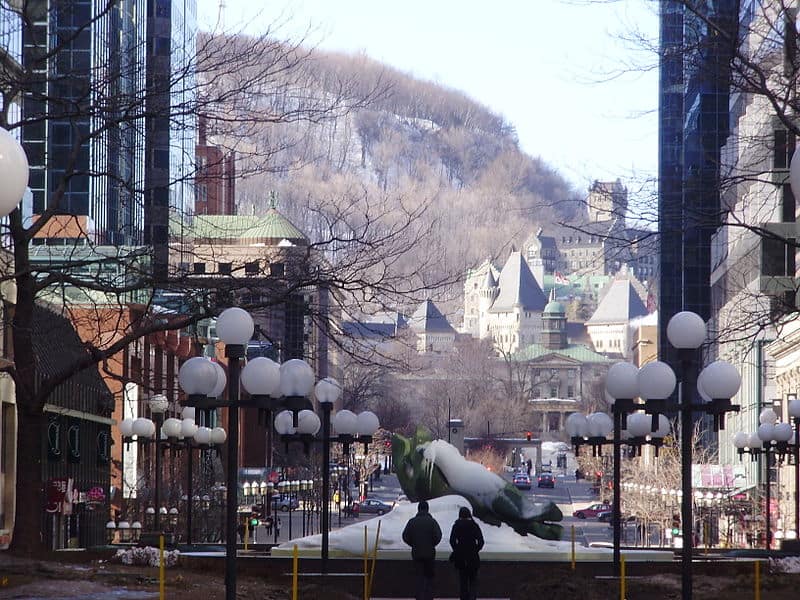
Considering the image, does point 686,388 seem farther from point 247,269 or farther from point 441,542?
point 441,542

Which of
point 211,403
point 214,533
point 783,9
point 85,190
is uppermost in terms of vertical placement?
point 85,190

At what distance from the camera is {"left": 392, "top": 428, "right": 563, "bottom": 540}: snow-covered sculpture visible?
38312mm

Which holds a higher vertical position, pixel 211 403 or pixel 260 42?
pixel 260 42

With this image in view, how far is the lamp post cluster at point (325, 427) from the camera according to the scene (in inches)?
1280

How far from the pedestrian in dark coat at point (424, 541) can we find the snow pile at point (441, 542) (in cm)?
600

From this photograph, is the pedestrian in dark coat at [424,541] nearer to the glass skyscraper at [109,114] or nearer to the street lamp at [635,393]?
the street lamp at [635,393]

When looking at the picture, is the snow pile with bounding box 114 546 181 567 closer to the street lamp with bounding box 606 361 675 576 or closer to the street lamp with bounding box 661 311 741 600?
the street lamp with bounding box 606 361 675 576

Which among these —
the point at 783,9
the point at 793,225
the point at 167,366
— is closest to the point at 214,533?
the point at 167,366

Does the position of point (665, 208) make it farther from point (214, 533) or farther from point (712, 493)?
point (712, 493)

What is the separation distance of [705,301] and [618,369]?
312ft

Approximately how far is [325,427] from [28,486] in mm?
5545

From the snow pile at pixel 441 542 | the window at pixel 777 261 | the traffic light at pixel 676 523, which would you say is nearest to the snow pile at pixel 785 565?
the snow pile at pixel 441 542

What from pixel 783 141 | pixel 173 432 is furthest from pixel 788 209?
pixel 783 141

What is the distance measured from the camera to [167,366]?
9350cm
